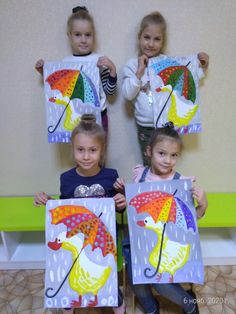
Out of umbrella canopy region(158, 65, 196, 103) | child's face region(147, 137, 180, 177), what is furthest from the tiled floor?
umbrella canopy region(158, 65, 196, 103)

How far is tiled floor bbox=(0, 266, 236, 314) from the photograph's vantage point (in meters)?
1.21

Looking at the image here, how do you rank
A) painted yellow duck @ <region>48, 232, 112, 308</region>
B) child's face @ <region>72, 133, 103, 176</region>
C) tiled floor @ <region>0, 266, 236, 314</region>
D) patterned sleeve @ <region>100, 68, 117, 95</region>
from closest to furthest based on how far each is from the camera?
painted yellow duck @ <region>48, 232, 112, 308</region>
child's face @ <region>72, 133, 103, 176</region>
tiled floor @ <region>0, 266, 236, 314</region>
patterned sleeve @ <region>100, 68, 117, 95</region>

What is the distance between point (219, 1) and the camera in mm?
1331

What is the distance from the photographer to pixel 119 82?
1.44 m

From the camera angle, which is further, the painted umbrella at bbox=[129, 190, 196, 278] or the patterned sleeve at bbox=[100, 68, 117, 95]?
the patterned sleeve at bbox=[100, 68, 117, 95]

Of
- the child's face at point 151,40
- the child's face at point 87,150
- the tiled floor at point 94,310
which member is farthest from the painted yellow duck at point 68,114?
the tiled floor at point 94,310

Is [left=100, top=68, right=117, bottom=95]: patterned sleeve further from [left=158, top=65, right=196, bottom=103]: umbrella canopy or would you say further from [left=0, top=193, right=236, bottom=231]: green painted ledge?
[left=0, top=193, right=236, bottom=231]: green painted ledge

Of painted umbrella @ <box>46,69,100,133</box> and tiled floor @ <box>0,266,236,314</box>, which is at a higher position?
painted umbrella @ <box>46,69,100,133</box>

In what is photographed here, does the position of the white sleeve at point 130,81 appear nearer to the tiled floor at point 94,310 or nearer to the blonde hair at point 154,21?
the blonde hair at point 154,21

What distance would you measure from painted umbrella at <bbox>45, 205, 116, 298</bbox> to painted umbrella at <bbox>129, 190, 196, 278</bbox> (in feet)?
0.46

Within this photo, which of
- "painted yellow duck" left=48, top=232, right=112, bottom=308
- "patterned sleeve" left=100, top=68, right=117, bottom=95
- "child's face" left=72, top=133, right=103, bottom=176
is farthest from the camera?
"patterned sleeve" left=100, top=68, right=117, bottom=95

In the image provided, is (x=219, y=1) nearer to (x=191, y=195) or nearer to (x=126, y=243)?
(x=191, y=195)

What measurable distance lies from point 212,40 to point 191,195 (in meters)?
0.79

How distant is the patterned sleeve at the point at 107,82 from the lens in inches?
52.1
